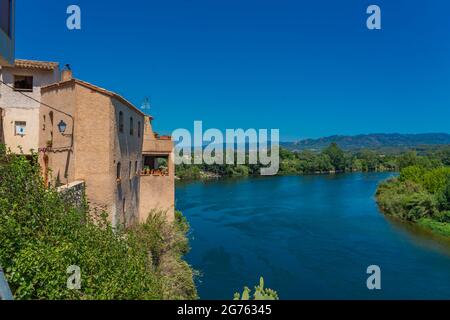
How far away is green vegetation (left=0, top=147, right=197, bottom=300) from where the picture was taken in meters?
5.19

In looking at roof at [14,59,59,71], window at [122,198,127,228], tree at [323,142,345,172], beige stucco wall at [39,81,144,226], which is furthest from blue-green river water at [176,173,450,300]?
tree at [323,142,345,172]

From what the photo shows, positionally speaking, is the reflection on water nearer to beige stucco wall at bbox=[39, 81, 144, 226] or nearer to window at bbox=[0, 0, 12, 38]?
beige stucco wall at bbox=[39, 81, 144, 226]

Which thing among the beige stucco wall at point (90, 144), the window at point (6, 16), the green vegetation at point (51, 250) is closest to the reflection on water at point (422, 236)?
the beige stucco wall at point (90, 144)

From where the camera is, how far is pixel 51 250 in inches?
223

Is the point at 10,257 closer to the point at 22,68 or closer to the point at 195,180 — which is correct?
the point at 22,68

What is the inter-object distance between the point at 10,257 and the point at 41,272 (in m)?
0.51

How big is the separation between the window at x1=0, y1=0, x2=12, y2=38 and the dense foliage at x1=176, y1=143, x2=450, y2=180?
56.5m

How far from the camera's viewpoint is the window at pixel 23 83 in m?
15.7

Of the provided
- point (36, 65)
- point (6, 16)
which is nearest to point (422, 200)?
point (36, 65)

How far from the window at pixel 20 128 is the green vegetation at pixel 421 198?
2891 centimetres

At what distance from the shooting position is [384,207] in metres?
38.0

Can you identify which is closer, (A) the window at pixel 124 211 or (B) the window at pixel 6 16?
(B) the window at pixel 6 16

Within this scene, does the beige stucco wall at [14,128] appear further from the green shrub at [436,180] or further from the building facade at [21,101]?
the green shrub at [436,180]
